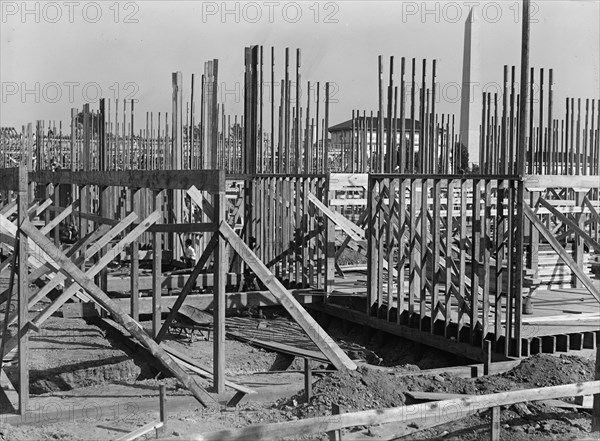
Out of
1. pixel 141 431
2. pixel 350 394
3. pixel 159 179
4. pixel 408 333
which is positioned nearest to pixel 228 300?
pixel 408 333

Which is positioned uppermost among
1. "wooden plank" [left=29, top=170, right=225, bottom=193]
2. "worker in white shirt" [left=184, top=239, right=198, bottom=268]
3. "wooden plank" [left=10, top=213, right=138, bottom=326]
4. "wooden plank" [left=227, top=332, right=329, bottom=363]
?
"wooden plank" [left=29, top=170, right=225, bottom=193]

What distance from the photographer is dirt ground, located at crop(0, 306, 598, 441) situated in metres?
6.40

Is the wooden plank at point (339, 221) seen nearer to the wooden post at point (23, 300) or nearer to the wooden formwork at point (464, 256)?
the wooden formwork at point (464, 256)

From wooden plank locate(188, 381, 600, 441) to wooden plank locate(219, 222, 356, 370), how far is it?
6.93 ft

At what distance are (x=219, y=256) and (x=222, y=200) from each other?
1.50 feet

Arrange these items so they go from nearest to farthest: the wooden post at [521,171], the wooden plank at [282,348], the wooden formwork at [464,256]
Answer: the wooden post at [521,171] < the wooden formwork at [464,256] < the wooden plank at [282,348]

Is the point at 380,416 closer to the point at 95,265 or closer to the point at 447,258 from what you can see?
the point at 95,265

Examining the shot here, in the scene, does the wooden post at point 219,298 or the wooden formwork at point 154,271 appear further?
the wooden post at point 219,298

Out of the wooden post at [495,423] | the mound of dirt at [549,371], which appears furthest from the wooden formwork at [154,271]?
the wooden post at [495,423]

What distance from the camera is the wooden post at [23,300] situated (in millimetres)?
6633

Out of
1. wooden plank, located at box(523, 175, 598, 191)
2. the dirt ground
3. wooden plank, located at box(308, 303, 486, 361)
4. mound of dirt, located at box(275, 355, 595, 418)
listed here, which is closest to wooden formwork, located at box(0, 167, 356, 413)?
the dirt ground

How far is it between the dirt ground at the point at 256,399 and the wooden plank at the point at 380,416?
2.52 ft

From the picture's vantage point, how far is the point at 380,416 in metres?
4.93

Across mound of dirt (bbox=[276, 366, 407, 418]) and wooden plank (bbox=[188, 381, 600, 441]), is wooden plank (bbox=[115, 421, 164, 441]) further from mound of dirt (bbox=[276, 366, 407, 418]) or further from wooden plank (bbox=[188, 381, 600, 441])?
wooden plank (bbox=[188, 381, 600, 441])
